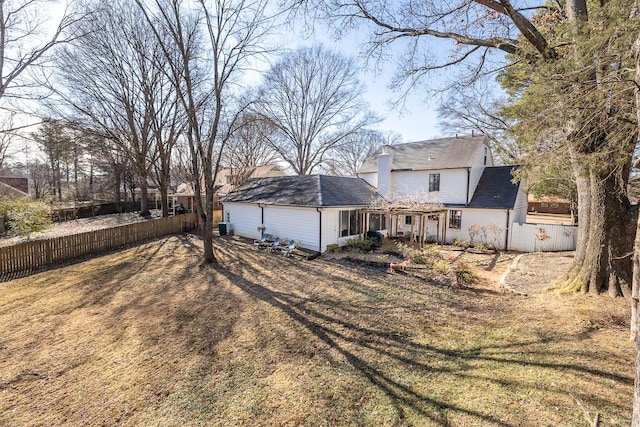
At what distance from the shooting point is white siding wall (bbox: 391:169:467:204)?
1697 cm

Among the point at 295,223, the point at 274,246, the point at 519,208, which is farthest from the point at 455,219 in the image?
the point at 274,246

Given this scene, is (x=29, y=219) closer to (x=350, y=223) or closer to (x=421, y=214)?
(x=350, y=223)

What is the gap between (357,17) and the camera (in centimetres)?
866

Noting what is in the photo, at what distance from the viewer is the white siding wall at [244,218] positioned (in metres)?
17.1

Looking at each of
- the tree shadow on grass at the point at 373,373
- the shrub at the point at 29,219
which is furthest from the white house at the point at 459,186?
the shrub at the point at 29,219

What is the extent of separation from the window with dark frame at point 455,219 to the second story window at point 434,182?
1.84m

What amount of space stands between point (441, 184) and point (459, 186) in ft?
3.48

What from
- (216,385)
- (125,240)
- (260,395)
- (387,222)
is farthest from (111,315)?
(387,222)

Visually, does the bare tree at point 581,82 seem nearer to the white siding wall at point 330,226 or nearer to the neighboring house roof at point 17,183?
the white siding wall at point 330,226

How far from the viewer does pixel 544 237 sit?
13.9 m

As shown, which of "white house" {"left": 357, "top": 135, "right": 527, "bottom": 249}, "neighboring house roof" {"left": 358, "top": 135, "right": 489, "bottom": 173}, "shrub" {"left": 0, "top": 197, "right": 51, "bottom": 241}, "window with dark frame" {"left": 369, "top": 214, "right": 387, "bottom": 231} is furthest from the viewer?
"neighboring house roof" {"left": 358, "top": 135, "right": 489, "bottom": 173}

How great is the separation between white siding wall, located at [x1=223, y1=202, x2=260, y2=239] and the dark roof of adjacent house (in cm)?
42

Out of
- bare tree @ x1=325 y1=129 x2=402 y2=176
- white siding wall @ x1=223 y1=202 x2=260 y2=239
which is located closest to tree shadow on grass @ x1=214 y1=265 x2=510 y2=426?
white siding wall @ x1=223 y1=202 x2=260 y2=239

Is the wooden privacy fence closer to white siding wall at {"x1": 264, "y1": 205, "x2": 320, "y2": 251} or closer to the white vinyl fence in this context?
white siding wall at {"x1": 264, "y1": 205, "x2": 320, "y2": 251}
